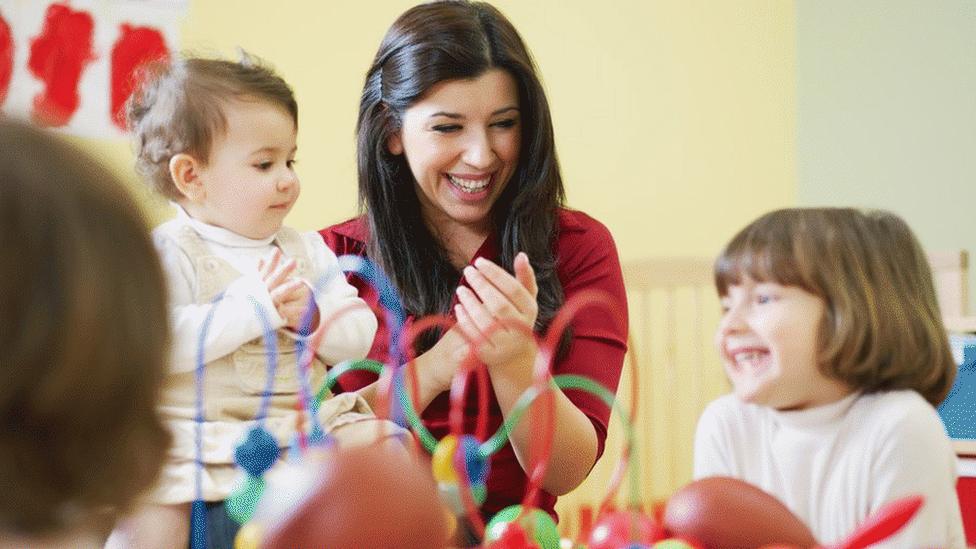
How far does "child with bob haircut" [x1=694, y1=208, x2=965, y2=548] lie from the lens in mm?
722

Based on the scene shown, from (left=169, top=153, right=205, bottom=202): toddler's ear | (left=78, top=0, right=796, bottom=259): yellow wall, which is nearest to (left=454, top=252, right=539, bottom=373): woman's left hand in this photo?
(left=169, top=153, right=205, bottom=202): toddler's ear

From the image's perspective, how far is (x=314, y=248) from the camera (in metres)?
1.21

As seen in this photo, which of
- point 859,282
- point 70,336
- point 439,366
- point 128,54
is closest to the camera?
point 70,336

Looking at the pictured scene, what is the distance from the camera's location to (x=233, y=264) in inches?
43.0

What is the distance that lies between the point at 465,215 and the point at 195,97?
1.06ft

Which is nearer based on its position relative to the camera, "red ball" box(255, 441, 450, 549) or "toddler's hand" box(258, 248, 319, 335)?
"red ball" box(255, 441, 450, 549)

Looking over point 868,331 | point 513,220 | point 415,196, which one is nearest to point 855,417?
point 868,331

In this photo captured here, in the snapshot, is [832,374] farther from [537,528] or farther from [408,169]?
[408,169]

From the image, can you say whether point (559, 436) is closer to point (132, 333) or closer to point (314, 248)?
point (314, 248)

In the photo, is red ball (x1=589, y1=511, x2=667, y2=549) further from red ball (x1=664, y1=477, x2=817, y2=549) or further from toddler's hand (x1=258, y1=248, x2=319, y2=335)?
toddler's hand (x1=258, y1=248, x2=319, y2=335)

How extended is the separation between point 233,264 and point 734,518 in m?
0.60

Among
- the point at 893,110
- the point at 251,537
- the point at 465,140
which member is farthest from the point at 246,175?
the point at 893,110

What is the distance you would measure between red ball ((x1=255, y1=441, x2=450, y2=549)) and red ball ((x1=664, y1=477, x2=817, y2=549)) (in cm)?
17

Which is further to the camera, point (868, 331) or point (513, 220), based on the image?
point (513, 220)
